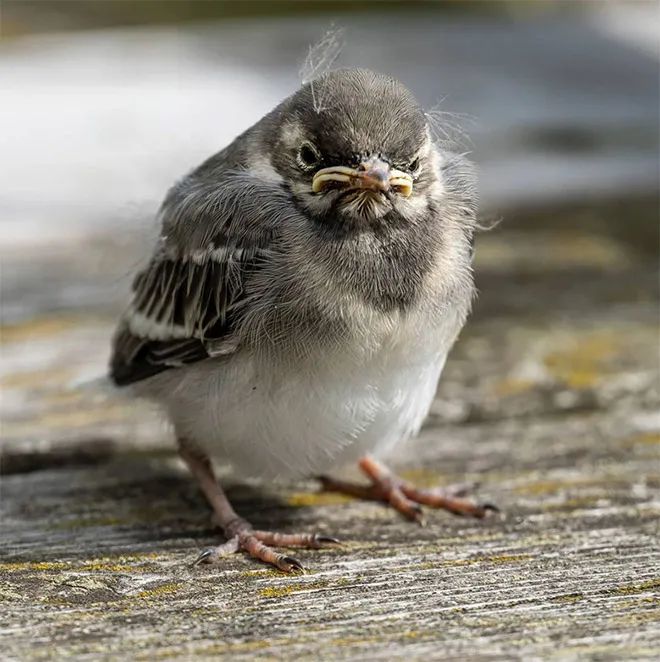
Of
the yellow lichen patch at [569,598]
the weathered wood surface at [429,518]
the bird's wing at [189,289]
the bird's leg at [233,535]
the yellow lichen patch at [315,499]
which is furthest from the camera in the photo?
the yellow lichen patch at [315,499]

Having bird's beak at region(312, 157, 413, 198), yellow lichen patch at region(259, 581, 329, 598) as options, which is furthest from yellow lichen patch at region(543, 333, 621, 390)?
yellow lichen patch at region(259, 581, 329, 598)

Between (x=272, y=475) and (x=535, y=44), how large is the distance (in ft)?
14.5

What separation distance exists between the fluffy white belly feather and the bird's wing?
0.12 meters

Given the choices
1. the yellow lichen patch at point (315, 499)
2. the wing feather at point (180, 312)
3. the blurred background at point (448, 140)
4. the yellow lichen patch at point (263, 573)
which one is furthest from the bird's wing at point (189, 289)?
the yellow lichen patch at point (263, 573)

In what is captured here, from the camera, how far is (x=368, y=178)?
2.79m

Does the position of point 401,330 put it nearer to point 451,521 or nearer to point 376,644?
point 451,521

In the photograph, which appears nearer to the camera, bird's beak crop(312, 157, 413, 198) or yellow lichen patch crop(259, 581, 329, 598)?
yellow lichen patch crop(259, 581, 329, 598)

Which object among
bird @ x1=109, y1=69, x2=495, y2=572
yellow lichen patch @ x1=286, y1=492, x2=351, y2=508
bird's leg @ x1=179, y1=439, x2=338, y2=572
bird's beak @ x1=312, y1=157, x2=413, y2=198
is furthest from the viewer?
yellow lichen patch @ x1=286, y1=492, x2=351, y2=508

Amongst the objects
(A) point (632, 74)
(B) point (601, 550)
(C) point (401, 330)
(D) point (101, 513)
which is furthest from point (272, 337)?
(A) point (632, 74)

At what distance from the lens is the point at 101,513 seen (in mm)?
2846

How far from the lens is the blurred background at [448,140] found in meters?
3.59

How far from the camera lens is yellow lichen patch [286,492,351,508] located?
318 centimetres

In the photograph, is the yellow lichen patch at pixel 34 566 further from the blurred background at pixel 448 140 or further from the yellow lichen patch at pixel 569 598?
the yellow lichen patch at pixel 569 598

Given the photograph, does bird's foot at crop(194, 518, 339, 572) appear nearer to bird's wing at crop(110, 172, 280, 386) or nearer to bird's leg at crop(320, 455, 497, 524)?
bird's leg at crop(320, 455, 497, 524)
